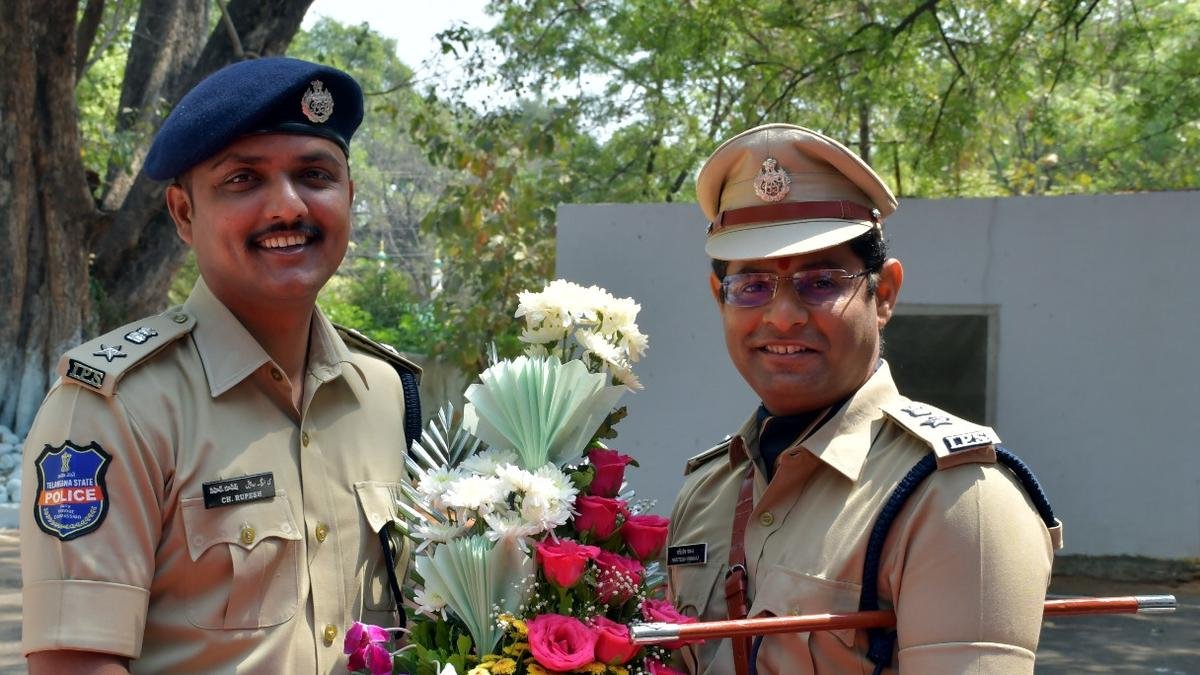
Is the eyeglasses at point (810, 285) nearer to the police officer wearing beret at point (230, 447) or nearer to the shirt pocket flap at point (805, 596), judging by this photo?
the shirt pocket flap at point (805, 596)

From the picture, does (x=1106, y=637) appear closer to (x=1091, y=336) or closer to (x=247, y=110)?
(x=1091, y=336)

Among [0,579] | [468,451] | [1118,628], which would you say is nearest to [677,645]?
[468,451]

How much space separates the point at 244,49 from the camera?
9.89m

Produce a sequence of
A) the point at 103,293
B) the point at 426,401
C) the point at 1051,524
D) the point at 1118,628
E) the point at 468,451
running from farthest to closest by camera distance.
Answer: the point at 426,401, the point at 103,293, the point at 1118,628, the point at 468,451, the point at 1051,524

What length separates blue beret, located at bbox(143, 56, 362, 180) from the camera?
7.79ft

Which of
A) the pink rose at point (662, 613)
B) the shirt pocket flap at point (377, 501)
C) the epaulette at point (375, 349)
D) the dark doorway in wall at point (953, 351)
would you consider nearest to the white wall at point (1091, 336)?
the dark doorway in wall at point (953, 351)

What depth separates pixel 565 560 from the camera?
216 centimetres

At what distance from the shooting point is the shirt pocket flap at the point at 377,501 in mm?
2561

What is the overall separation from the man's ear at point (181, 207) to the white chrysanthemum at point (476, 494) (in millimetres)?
753

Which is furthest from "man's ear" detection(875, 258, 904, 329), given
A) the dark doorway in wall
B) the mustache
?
the dark doorway in wall

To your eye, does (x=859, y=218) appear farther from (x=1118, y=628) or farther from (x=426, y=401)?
(x=426, y=401)

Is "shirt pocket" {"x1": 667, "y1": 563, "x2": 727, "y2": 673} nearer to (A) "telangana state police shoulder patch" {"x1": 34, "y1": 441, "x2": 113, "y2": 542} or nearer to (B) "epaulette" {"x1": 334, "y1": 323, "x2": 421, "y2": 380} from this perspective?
(B) "epaulette" {"x1": 334, "y1": 323, "x2": 421, "y2": 380}

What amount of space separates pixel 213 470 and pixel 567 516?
25.9 inches

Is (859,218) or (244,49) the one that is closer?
(859,218)
